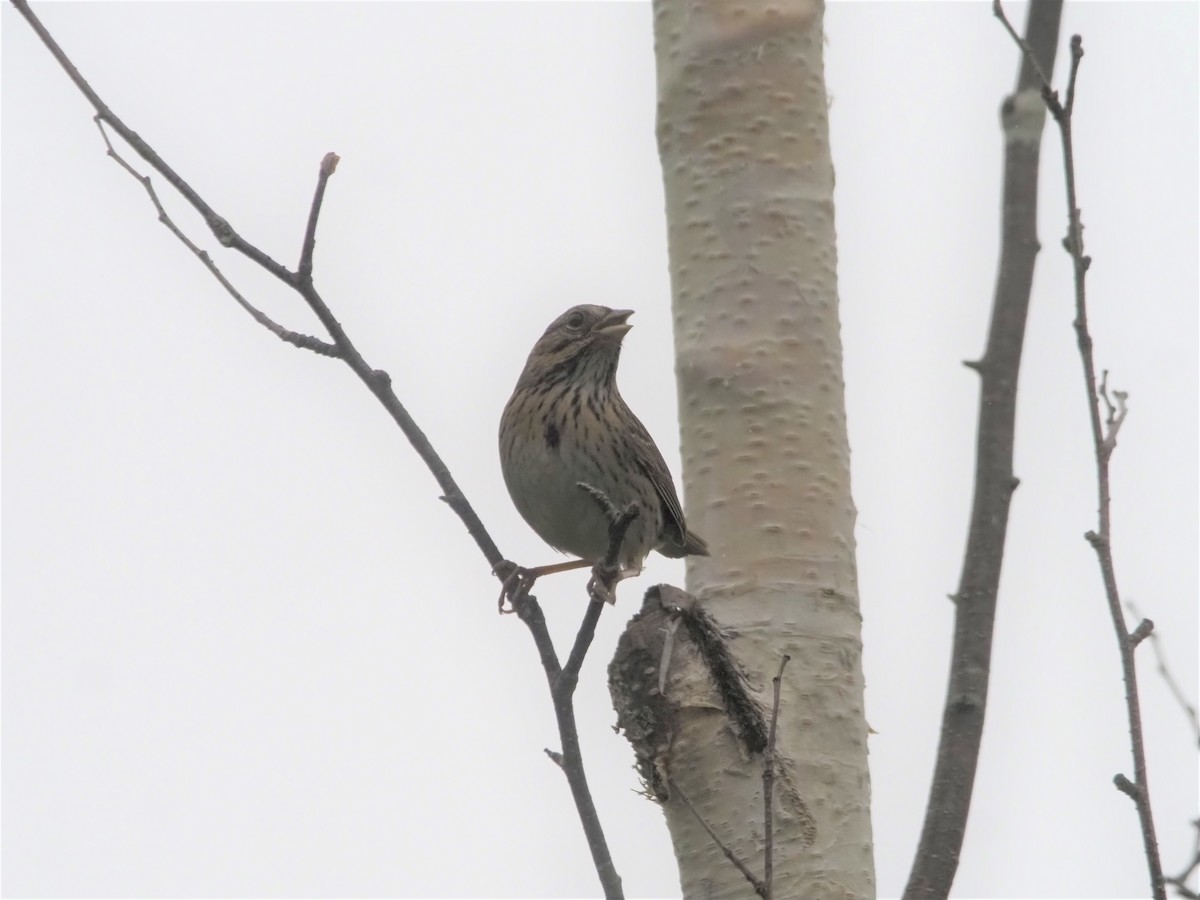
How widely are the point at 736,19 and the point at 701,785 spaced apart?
2.70 metres

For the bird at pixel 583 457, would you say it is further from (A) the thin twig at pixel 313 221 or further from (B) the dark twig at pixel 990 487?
(A) the thin twig at pixel 313 221

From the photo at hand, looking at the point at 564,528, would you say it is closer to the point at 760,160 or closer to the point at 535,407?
the point at 535,407

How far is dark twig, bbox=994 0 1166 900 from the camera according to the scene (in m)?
3.49

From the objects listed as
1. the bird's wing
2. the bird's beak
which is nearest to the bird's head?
the bird's beak

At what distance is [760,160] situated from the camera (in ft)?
18.2

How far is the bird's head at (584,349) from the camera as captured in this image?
277 inches

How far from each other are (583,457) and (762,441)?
1.47m

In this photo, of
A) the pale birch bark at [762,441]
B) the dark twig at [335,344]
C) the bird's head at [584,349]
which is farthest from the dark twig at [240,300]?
the bird's head at [584,349]

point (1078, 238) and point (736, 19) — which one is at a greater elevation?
point (736, 19)

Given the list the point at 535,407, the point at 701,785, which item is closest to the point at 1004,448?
the point at 701,785

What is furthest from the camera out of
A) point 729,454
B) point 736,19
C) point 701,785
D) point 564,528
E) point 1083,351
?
point 564,528

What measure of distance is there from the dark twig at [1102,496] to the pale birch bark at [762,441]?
1.35 m

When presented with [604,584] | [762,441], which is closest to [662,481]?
[762,441]

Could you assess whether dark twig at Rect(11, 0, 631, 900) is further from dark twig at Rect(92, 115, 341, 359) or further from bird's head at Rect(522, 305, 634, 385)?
bird's head at Rect(522, 305, 634, 385)
